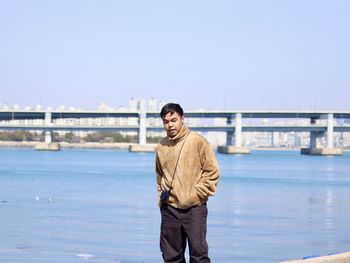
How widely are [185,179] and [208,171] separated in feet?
0.77

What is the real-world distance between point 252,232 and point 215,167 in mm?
14918

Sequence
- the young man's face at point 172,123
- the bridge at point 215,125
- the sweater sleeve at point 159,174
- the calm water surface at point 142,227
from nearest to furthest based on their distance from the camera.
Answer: the young man's face at point 172,123
the sweater sleeve at point 159,174
the calm water surface at point 142,227
the bridge at point 215,125

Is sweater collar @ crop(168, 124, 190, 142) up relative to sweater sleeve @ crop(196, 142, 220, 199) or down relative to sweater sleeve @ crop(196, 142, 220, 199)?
up

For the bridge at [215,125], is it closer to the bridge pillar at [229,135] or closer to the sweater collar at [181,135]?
the bridge pillar at [229,135]

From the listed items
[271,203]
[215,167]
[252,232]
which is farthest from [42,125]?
[215,167]

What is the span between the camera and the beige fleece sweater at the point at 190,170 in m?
9.39

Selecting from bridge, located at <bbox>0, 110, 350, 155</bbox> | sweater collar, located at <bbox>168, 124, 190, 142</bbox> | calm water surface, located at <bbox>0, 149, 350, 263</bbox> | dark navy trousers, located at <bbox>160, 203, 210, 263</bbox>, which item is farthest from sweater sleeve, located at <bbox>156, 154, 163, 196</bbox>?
bridge, located at <bbox>0, 110, 350, 155</bbox>

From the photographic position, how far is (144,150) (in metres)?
169

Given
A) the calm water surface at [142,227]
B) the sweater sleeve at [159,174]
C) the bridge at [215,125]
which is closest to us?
the sweater sleeve at [159,174]

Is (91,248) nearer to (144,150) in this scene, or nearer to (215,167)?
(215,167)

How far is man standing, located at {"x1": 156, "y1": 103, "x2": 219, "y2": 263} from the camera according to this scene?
9.39 metres

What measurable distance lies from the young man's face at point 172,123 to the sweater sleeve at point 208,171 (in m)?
0.29

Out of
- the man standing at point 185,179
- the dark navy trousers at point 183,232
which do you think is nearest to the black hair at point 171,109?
the man standing at point 185,179

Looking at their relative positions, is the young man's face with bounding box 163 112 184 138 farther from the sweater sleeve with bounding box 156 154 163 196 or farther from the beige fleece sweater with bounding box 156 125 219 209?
the sweater sleeve with bounding box 156 154 163 196
